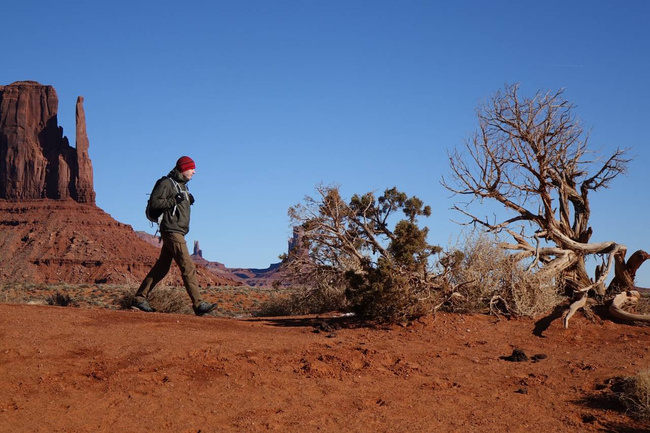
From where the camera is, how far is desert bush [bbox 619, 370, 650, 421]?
592cm

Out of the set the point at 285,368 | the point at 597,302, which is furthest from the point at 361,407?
the point at 597,302

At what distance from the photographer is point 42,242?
7912 cm

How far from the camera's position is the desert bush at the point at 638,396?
5.92 metres

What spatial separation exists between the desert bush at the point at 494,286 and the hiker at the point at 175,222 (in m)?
4.14

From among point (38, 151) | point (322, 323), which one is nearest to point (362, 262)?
point (322, 323)

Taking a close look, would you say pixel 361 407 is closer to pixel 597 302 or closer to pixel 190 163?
pixel 190 163

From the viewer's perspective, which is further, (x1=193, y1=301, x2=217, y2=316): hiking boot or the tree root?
the tree root

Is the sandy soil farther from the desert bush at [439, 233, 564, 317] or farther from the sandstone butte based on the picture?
the sandstone butte

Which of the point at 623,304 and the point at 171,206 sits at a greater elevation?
the point at 171,206

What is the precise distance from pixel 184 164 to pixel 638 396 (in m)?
6.85

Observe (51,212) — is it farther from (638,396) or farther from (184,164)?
(638,396)

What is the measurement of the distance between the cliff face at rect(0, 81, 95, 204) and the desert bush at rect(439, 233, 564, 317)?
91550 millimetres

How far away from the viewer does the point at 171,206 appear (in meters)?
9.30

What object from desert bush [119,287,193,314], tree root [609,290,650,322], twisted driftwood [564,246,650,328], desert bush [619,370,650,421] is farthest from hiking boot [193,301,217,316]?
tree root [609,290,650,322]
